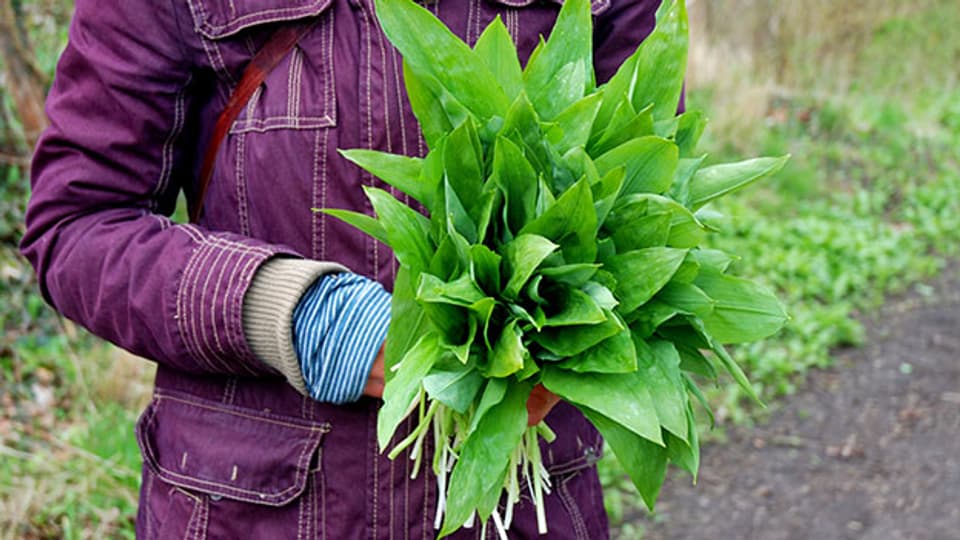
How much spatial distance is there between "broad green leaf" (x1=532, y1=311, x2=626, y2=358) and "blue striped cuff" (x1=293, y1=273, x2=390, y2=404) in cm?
23

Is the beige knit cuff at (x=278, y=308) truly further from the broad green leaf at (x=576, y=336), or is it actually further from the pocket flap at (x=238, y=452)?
A: the broad green leaf at (x=576, y=336)

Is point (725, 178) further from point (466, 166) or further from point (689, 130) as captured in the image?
point (466, 166)

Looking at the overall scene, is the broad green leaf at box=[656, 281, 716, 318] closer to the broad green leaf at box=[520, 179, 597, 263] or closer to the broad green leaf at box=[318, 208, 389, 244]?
the broad green leaf at box=[520, 179, 597, 263]

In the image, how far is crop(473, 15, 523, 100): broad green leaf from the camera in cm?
141

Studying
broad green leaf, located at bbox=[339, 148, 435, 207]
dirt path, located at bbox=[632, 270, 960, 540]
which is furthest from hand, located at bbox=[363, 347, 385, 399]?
dirt path, located at bbox=[632, 270, 960, 540]

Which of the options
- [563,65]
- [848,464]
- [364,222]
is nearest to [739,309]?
[563,65]

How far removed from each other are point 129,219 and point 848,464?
154 inches

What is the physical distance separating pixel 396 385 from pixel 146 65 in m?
0.61

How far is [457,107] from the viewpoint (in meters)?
1.37

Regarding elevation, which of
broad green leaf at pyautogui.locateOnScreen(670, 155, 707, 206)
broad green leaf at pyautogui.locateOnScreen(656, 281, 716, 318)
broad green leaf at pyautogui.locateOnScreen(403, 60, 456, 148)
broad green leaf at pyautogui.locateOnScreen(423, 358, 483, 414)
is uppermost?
broad green leaf at pyautogui.locateOnScreen(403, 60, 456, 148)

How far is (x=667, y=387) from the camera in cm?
134

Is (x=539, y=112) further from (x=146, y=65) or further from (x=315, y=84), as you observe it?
(x=146, y=65)

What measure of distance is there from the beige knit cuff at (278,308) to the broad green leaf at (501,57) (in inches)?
13.4

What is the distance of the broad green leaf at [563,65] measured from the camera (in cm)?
140
